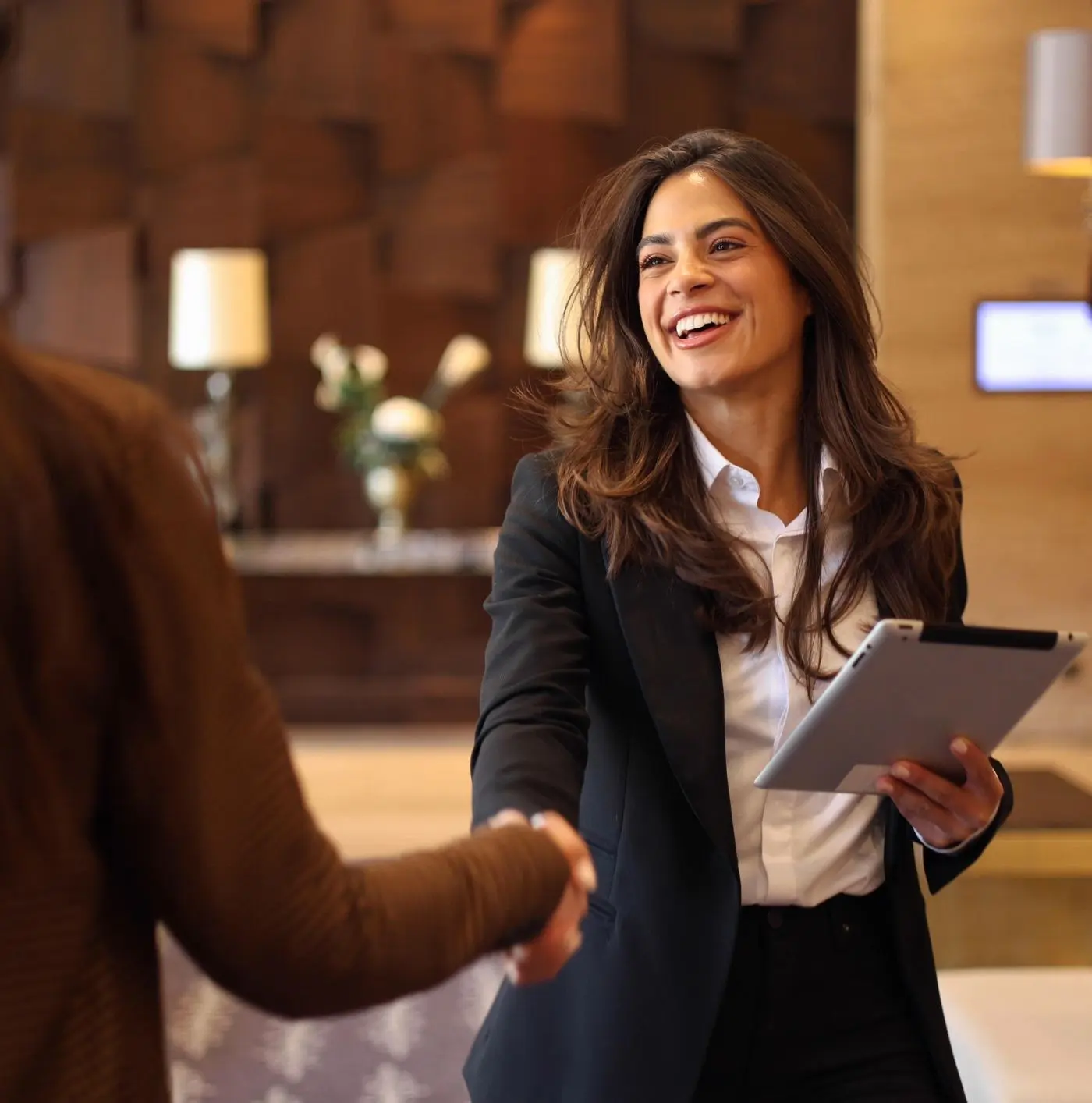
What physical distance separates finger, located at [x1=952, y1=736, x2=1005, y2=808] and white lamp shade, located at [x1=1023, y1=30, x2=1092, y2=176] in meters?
3.16

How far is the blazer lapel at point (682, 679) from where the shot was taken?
1.63 meters

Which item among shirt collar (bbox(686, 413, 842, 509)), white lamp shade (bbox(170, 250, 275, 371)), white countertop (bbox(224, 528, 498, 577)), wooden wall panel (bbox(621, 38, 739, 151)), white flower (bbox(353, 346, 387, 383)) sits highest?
wooden wall panel (bbox(621, 38, 739, 151))

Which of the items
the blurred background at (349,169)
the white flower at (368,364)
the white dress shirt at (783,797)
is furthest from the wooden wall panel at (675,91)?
the white dress shirt at (783,797)

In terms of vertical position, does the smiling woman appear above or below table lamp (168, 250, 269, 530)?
below

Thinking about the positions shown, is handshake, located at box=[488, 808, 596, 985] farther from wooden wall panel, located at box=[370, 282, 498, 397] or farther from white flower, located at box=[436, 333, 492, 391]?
wooden wall panel, located at box=[370, 282, 498, 397]

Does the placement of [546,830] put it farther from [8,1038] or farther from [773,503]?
[773,503]

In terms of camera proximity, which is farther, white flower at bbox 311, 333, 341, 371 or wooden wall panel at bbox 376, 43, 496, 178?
wooden wall panel at bbox 376, 43, 496, 178

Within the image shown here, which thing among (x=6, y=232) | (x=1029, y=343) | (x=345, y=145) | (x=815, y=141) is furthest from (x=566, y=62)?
(x=6, y=232)

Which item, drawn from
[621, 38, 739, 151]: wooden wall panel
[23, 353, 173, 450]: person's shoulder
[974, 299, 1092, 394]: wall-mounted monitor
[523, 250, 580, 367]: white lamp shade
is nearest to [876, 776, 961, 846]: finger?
[23, 353, 173, 450]: person's shoulder

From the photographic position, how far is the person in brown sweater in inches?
33.7

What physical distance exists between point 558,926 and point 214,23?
6566mm

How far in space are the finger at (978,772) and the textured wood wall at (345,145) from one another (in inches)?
216

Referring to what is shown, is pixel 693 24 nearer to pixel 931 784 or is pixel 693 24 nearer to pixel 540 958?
pixel 931 784

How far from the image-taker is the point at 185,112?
7.16 meters
